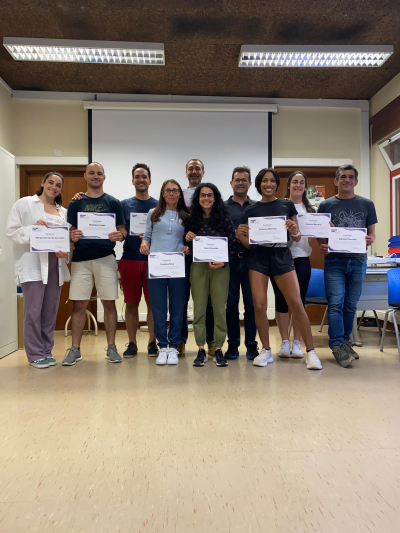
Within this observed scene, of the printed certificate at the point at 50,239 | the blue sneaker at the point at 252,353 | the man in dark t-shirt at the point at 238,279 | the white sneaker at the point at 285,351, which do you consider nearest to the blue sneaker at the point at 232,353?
the man in dark t-shirt at the point at 238,279

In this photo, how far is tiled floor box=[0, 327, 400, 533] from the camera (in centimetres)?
123

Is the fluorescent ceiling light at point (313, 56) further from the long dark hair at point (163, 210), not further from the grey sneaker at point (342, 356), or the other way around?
the grey sneaker at point (342, 356)

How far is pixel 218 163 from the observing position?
18.7 ft

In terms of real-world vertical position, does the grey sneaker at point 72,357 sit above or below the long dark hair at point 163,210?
below

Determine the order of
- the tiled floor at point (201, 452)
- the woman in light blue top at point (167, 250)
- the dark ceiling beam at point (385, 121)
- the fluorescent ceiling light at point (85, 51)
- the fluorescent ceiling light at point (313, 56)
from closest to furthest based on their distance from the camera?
the tiled floor at point (201, 452), the woman in light blue top at point (167, 250), the fluorescent ceiling light at point (85, 51), the fluorescent ceiling light at point (313, 56), the dark ceiling beam at point (385, 121)

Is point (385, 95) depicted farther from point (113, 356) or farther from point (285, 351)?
point (113, 356)

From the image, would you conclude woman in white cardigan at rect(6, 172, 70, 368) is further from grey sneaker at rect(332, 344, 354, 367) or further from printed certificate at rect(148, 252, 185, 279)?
grey sneaker at rect(332, 344, 354, 367)

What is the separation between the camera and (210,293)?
3152mm

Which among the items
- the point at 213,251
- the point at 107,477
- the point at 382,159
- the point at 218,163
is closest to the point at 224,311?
the point at 213,251

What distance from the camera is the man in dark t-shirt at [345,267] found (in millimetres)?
3221

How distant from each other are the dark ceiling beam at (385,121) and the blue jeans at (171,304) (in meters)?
3.82

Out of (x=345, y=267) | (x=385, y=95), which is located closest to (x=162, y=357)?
(x=345, y=267)

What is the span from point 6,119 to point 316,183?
444 centimetres

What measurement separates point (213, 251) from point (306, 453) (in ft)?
5.49
